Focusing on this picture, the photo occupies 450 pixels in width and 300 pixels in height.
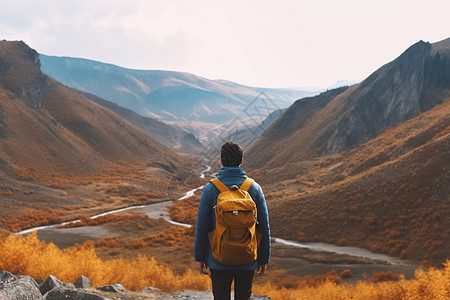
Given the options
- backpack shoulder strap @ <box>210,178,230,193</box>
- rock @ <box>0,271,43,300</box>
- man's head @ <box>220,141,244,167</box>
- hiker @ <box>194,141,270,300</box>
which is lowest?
rock @ <box>0,271,43,300</box>

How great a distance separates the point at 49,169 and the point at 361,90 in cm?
8268

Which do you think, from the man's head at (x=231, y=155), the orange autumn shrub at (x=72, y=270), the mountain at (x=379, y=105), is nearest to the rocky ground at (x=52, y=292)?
the orange autumn shrub at (x=72, y=270)

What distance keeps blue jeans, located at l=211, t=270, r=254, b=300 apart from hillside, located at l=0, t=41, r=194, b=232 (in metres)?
46.5

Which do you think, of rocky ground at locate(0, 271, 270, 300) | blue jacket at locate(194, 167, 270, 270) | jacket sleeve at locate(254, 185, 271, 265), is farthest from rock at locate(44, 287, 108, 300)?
jacket sleeve at locate(254, 185, 271, 265)

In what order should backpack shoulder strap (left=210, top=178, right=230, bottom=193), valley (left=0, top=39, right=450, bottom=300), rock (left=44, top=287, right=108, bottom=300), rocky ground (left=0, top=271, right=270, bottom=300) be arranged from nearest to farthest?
backpack shoulder strap (left=210, top=178, right=230, bottom=193), rocky ground (left=0, top=271, right=270, bottom=300), rock (left=44, top=287, right=108, bottom=300), valley (left=0, top=39, right=450, bottom=300)

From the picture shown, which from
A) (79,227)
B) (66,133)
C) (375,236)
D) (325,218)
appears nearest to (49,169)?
(66,133)

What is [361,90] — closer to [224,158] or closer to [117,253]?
[117,253]

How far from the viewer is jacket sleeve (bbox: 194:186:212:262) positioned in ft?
14.7

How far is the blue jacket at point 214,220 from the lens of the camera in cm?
447

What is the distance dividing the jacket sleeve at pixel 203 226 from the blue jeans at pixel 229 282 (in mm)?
314

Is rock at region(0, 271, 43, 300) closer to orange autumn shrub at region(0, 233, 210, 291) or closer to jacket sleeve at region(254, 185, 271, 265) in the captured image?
orange autumn shrub at region(0, 233, 210, 291)

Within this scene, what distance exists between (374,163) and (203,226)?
46.7 meters

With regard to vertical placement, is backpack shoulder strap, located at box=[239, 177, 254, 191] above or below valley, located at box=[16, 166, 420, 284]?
above

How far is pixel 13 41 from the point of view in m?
113
